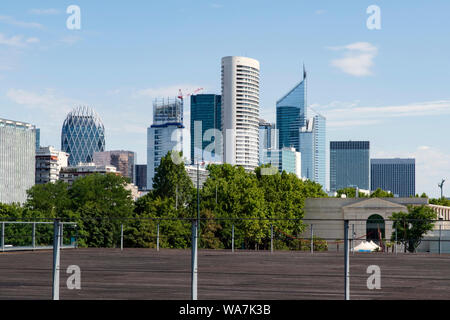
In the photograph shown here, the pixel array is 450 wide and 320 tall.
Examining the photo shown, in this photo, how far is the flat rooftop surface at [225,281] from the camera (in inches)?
530

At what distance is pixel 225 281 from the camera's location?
16.2 meters

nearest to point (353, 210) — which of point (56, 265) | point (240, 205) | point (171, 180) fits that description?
point (240, 205)

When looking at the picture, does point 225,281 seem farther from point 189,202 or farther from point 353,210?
point 353,210

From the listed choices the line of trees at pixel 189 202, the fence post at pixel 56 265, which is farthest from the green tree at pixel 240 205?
the fence post at pixel 56 265

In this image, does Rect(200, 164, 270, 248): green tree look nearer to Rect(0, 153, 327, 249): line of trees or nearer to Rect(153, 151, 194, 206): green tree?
Rect(0, 153, 327, 249): line of trees

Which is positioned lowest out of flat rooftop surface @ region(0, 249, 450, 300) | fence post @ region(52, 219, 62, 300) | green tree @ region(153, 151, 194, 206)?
flat rooftop surface @ region(0, 249, 450, 300)

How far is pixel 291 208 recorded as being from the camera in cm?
12600

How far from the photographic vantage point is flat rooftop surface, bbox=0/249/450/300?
1346 cm
